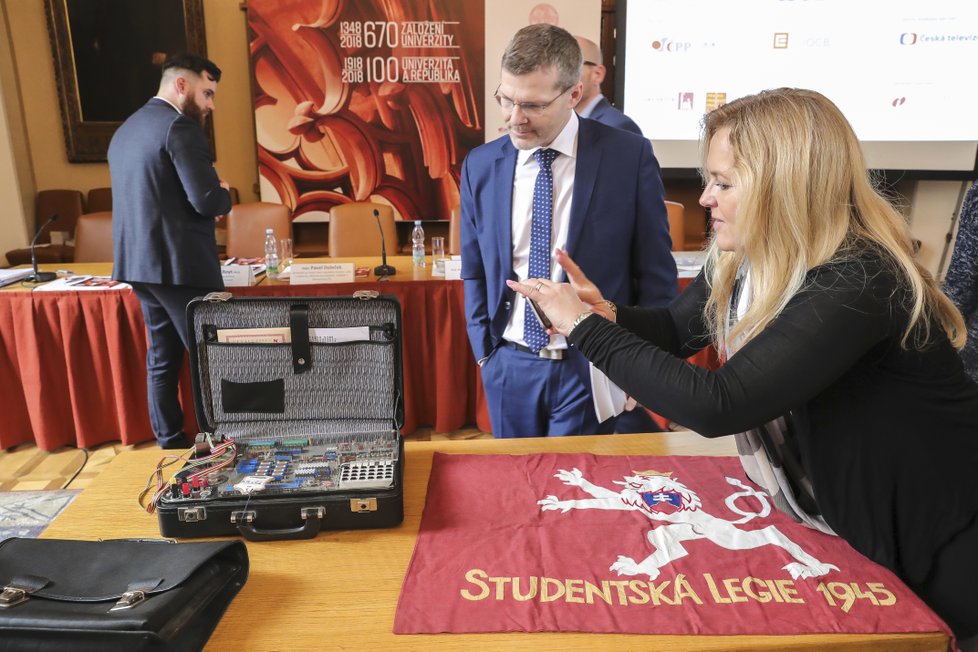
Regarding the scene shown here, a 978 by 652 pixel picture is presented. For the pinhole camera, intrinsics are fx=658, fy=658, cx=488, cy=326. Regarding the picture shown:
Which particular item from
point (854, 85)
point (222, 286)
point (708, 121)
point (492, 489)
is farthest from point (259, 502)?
point (854, 85)

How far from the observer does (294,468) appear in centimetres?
113

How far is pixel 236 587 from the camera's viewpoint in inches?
35.1

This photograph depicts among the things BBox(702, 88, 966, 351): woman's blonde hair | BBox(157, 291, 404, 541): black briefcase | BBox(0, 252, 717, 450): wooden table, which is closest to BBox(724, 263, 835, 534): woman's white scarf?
BBox(702, 88, 966, 351): woman's blonde hair

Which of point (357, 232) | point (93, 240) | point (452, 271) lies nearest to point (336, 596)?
point (452, 271)

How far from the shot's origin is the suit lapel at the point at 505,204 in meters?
1.69

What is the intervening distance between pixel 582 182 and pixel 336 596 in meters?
1.12

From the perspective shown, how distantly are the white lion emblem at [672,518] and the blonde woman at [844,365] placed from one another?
96 millimetres

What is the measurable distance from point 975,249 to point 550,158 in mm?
1109

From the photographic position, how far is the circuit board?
104cm

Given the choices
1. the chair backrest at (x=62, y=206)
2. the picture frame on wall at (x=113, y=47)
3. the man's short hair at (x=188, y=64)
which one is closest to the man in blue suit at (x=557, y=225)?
the man's short hair at (x=188, y=64)

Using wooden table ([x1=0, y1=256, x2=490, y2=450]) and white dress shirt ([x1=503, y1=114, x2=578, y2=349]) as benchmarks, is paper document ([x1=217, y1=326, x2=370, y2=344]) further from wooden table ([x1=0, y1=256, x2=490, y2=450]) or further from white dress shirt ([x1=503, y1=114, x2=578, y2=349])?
wooden table ([x1=0, y1=256, x2=490, y2=450])

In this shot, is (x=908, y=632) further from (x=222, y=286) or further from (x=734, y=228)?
(x=222, y=286)

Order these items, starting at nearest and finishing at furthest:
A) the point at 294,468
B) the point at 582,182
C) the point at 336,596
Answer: the point at 336,596 → the point at 294,468 → the point at 582,182

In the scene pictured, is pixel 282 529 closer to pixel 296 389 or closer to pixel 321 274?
pixel 296 389
